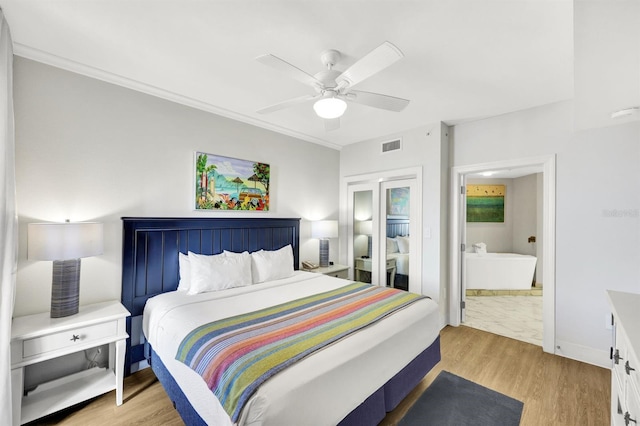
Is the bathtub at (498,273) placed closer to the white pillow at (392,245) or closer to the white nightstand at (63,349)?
the white pillow at (392,245)

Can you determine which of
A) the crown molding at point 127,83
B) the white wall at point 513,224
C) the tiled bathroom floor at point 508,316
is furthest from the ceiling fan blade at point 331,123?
the white wall at point 513,224

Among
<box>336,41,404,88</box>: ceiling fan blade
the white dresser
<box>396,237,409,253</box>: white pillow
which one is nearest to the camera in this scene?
the white dresser

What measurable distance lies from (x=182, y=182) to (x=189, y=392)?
2031 mm

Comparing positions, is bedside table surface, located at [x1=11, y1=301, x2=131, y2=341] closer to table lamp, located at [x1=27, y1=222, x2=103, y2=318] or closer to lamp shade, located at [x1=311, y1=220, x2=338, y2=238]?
table lamp, located at [x1=27, y1=222, x2=103, y2=318]

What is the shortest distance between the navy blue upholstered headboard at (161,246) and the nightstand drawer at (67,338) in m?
0.48

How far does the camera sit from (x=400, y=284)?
13.2 feet

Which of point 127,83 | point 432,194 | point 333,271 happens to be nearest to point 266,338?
point 333,271

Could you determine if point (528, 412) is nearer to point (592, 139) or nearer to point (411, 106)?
point (592, 139)

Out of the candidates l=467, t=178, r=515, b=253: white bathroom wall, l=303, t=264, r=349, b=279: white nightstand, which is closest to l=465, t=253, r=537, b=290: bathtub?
l=467, t=178, r=515, b=253: white bathroom wall

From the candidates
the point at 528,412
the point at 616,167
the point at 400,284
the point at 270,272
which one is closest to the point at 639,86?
the point at 616,167

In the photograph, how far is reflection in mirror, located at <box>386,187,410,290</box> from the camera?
393cm

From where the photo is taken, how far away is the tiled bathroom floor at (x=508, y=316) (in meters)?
3.38

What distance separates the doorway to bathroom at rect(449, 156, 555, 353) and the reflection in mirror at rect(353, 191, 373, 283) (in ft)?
4.12

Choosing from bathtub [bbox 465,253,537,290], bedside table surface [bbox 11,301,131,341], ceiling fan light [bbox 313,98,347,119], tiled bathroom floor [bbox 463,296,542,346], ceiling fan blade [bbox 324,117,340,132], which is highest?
ceiling fan blade [bbox 324,117,340,132]
